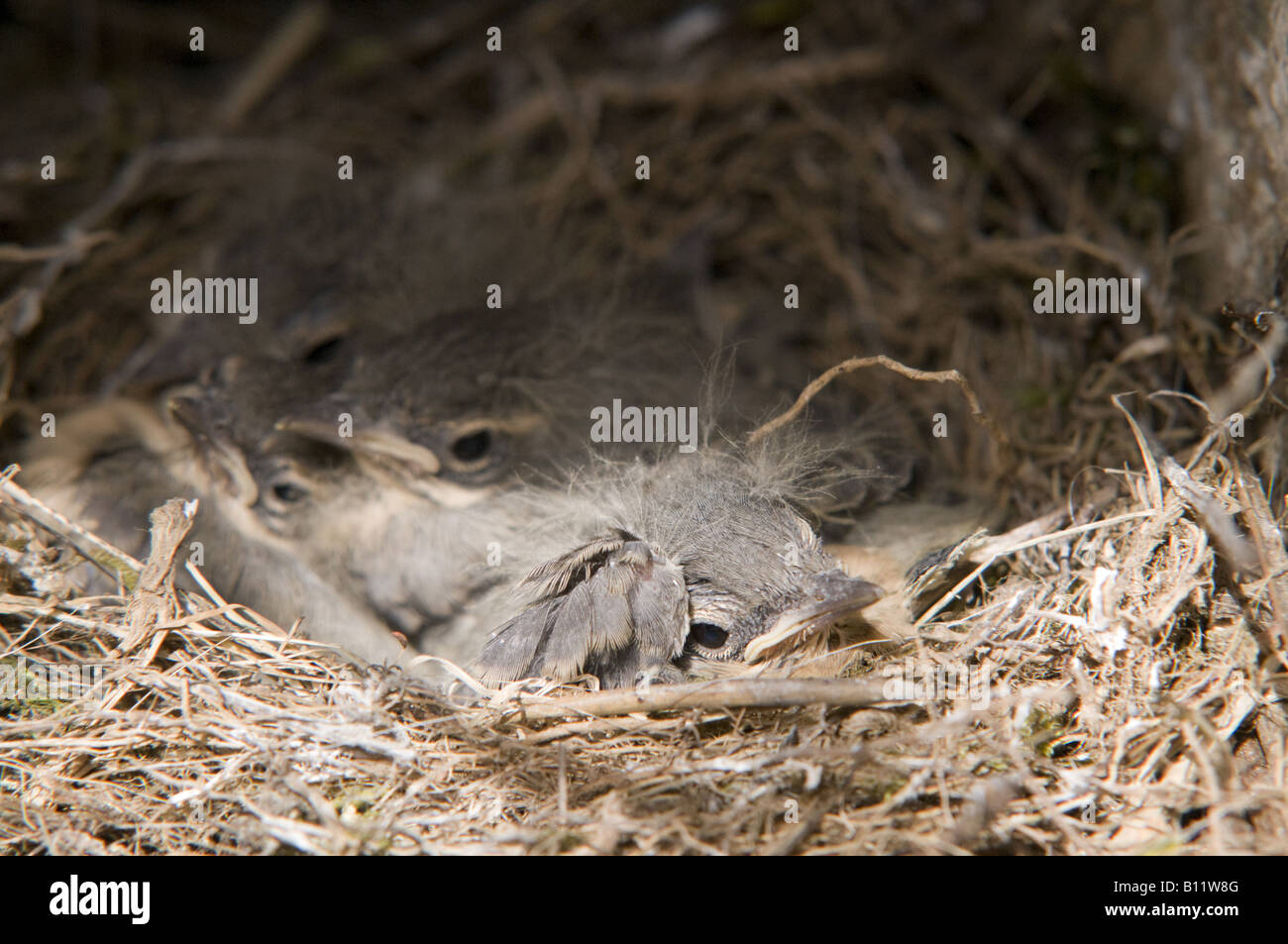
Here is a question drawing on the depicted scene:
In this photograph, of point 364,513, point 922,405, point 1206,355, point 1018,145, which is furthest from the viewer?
point 1018,145

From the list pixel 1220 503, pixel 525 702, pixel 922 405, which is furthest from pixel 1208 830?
pixel 922 405

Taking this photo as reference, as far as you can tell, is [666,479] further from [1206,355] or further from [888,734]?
[1206,355]

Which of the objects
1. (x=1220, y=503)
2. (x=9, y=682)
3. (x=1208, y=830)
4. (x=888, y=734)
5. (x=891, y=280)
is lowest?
(x=1208, y=830)

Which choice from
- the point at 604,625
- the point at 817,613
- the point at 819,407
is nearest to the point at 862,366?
the point at 819,407

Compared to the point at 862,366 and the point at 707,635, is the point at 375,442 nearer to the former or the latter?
the point at 707,635

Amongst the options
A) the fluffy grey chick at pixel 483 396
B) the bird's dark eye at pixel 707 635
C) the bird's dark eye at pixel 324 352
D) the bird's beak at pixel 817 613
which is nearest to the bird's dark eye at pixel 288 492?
the fluffy grey chick at pixel 483 396
